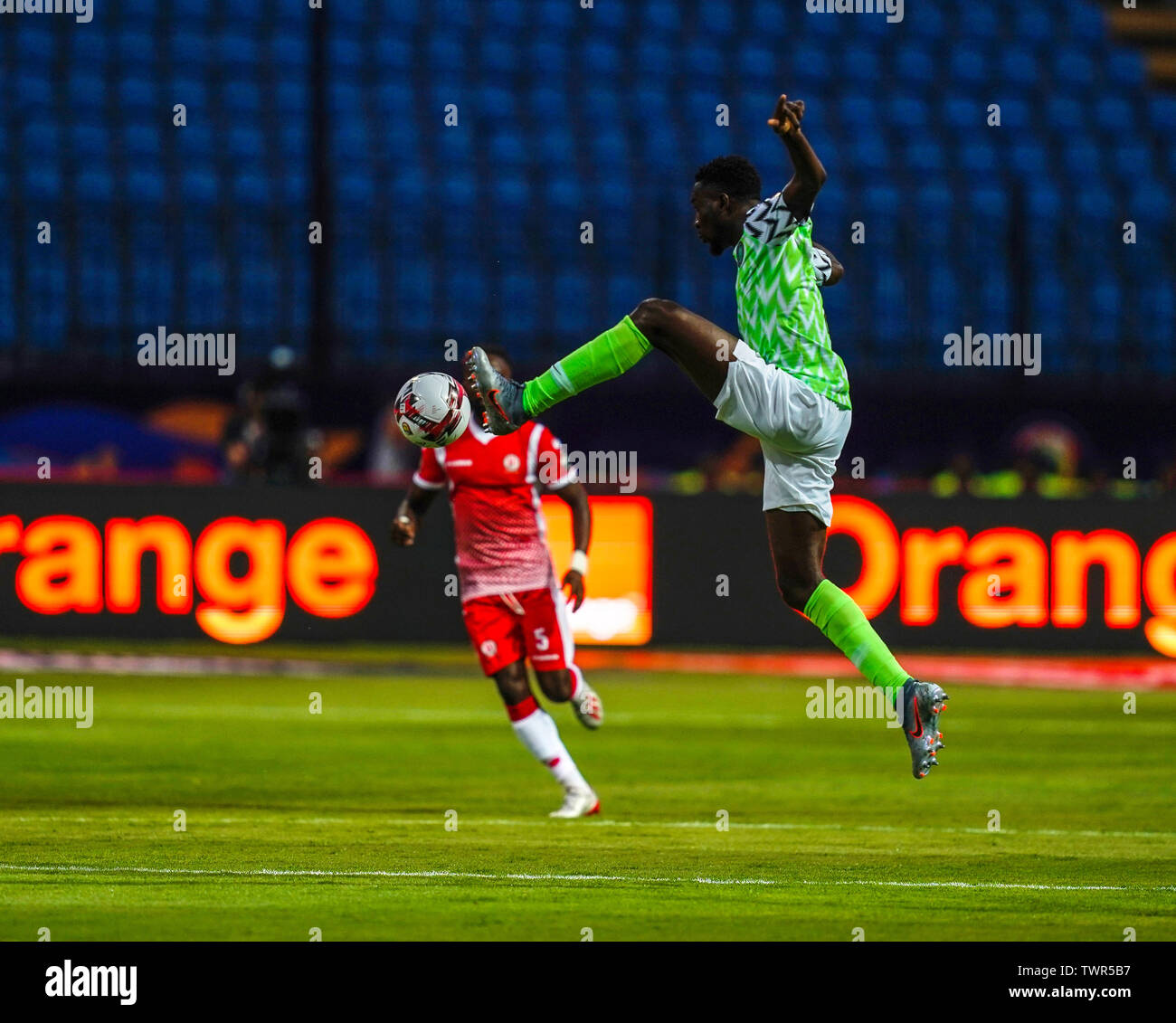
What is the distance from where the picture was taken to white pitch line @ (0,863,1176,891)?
753cm

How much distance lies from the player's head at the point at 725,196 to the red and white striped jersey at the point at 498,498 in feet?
8.13

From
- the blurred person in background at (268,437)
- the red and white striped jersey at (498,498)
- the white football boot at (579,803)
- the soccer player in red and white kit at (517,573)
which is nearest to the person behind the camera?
the white football boot at (579,803)

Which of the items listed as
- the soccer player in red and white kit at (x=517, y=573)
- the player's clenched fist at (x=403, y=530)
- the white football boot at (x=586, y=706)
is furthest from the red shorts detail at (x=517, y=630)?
the player's clenched fist at (x=403, y=530)

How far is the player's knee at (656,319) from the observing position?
293 inches

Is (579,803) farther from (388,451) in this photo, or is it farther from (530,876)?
(388,451)

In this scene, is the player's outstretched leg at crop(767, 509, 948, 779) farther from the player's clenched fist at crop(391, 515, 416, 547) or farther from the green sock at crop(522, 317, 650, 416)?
the player's clenched fist at crop(391, 515, 416, 547)

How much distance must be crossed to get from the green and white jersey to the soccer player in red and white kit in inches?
84.8

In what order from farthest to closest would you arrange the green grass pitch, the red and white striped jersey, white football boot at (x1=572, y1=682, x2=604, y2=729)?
white football boot at (x1=572, y1=682, x2=604, y2=729), the red and white striped jersey, the green grass pitch

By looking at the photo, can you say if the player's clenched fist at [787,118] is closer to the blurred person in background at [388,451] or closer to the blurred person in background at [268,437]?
the blurred person in background at [268,437]

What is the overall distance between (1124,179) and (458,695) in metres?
12.6

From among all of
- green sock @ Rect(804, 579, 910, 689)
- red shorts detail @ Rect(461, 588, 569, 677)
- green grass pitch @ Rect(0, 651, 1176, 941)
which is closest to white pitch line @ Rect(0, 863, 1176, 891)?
green grass pitch @ Rect(0, 651, 1176, 941)

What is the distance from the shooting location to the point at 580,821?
935 cm

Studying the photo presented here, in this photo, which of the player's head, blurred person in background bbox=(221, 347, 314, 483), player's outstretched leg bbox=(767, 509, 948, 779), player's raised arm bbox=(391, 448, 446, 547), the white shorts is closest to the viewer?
the white shorts
